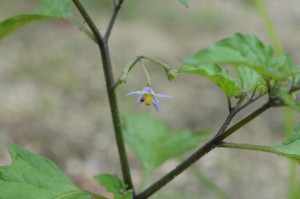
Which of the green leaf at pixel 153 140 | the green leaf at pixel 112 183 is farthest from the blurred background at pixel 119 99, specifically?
the green leaf at pixel 112 183

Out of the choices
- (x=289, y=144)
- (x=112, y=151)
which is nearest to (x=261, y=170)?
(x=112, y=151)

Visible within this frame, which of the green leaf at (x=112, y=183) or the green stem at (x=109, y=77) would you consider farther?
the green leaf at (x=112, y=183)

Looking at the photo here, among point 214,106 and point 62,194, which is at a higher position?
point 62,194

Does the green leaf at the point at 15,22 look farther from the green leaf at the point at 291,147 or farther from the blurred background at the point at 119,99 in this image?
the blurred background at the point at 119,99

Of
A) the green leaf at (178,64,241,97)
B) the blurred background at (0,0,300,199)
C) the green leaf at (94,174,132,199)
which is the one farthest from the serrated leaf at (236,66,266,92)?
the blurred background at (0,0,300,199)

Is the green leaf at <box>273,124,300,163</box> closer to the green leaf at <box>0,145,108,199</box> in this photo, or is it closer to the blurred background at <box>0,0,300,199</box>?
the green leaf at <box>0,145,108,199</box>

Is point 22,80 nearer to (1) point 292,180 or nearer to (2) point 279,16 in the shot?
(1) point 292,180
